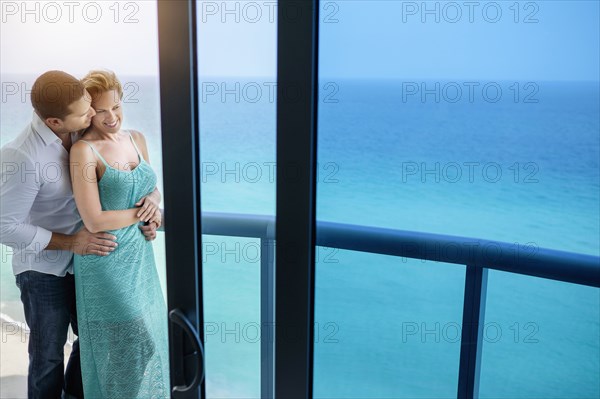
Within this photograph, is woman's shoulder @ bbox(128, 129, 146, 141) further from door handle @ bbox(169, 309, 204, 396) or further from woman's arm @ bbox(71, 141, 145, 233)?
door handle @ bbox(169, 309, 204, 396)

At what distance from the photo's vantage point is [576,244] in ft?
4.19

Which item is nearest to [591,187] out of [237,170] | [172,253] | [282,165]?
[282,165]

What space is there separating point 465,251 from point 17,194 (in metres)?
1.35

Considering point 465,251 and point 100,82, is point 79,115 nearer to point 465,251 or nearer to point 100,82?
point 100,82

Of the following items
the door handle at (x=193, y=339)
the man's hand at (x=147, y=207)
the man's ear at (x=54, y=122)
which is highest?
the man's ear at (x=54, y=122)

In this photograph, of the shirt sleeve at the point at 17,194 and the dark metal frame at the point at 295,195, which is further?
the shirt sleeve at the point at 17,194

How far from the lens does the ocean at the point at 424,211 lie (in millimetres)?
1244

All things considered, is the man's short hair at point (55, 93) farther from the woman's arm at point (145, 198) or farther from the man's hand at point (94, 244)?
the man's hand at point (94, 244)

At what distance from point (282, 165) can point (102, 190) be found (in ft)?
2.89

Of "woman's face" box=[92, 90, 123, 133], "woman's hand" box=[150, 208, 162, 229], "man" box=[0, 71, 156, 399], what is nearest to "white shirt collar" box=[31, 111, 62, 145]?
"man" box=[0, 71, 156, 399]

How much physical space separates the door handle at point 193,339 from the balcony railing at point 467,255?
199 mm

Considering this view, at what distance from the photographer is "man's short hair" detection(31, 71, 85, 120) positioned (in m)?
1.95

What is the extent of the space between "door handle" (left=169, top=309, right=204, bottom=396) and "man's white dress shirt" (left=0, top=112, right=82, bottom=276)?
0.77 m

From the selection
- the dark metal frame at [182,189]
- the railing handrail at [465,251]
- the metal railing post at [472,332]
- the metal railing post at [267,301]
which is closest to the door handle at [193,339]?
the dark metal frame at [182,189]
